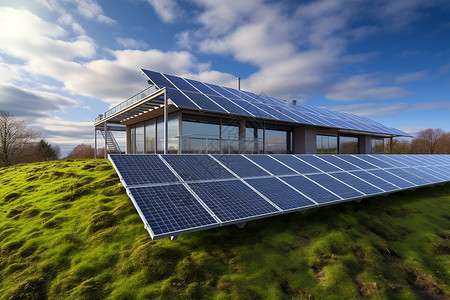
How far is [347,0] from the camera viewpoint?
13898mm

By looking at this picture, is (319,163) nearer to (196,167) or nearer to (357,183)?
(357,183)

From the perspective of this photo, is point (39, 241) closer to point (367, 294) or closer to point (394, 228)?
point (367, 294)

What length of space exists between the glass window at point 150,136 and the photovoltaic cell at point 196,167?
46.2ft

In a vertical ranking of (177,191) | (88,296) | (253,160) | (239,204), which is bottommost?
(88,296)

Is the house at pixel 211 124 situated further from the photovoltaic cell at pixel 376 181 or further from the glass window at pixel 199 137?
the photovoltaic cell at pixel 376 181

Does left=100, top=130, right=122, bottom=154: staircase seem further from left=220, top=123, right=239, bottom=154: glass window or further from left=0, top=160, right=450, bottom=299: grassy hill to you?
left=0, top=160, right=450, bottom=299: grassy hill

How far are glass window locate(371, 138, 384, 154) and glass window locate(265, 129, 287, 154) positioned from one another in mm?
17182

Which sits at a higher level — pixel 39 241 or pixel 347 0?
pixel 347 0

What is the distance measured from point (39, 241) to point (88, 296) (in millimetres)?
3487

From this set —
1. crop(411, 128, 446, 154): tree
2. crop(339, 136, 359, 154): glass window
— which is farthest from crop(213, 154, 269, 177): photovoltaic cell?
crop(411, 128, 446, 154): tree

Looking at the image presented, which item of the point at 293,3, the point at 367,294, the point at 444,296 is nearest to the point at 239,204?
the point at 367,294

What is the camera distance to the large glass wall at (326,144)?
22672 millimetres

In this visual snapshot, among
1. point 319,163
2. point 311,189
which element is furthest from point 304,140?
point 311,189

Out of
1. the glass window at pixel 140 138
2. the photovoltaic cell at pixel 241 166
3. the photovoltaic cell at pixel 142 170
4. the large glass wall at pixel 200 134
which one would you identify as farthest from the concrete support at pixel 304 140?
the photovoltaic cell at pixel 142 170
